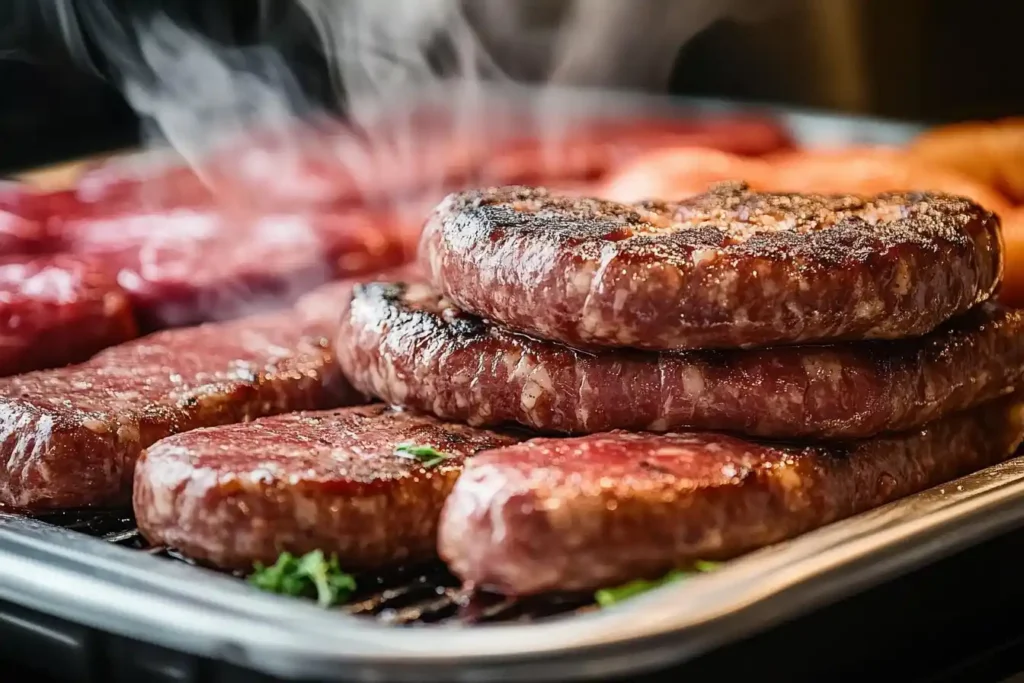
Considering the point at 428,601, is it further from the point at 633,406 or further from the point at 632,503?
the point at 633,406

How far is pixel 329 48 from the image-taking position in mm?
6297

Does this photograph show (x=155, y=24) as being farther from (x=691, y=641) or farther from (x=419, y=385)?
(x=691, y=641)

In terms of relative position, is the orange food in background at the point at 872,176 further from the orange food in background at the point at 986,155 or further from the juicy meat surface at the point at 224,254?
the juicy meat surface at the point at 224,254

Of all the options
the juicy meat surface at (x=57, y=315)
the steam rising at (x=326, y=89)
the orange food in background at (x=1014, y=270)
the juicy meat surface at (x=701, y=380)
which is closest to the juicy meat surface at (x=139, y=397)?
the juicy meat surface at (x=57, y=315)

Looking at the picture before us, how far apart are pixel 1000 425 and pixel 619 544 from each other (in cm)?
103

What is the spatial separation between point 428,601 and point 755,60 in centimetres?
594

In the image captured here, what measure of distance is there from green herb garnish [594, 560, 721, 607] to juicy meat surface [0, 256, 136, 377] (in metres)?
1.71

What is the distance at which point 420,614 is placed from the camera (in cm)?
193

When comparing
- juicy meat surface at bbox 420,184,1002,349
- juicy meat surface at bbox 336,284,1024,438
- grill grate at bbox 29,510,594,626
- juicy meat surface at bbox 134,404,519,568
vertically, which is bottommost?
grill grate at bbox 29,510,594,626

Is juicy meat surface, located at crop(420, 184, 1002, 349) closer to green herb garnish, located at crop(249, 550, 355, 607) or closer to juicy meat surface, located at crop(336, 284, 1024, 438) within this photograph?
juicy meat surface, located at crop(336, 284, 1024, 438)

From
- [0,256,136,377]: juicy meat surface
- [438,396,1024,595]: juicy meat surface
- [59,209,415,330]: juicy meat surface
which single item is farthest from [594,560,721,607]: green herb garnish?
[59,209,415,330]: juicy meat surface

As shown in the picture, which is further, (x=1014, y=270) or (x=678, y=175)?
(x=678, y=175)

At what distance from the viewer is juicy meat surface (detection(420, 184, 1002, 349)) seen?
6.99 feet

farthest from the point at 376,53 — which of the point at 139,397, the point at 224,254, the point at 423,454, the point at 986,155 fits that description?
the point at 423,454
